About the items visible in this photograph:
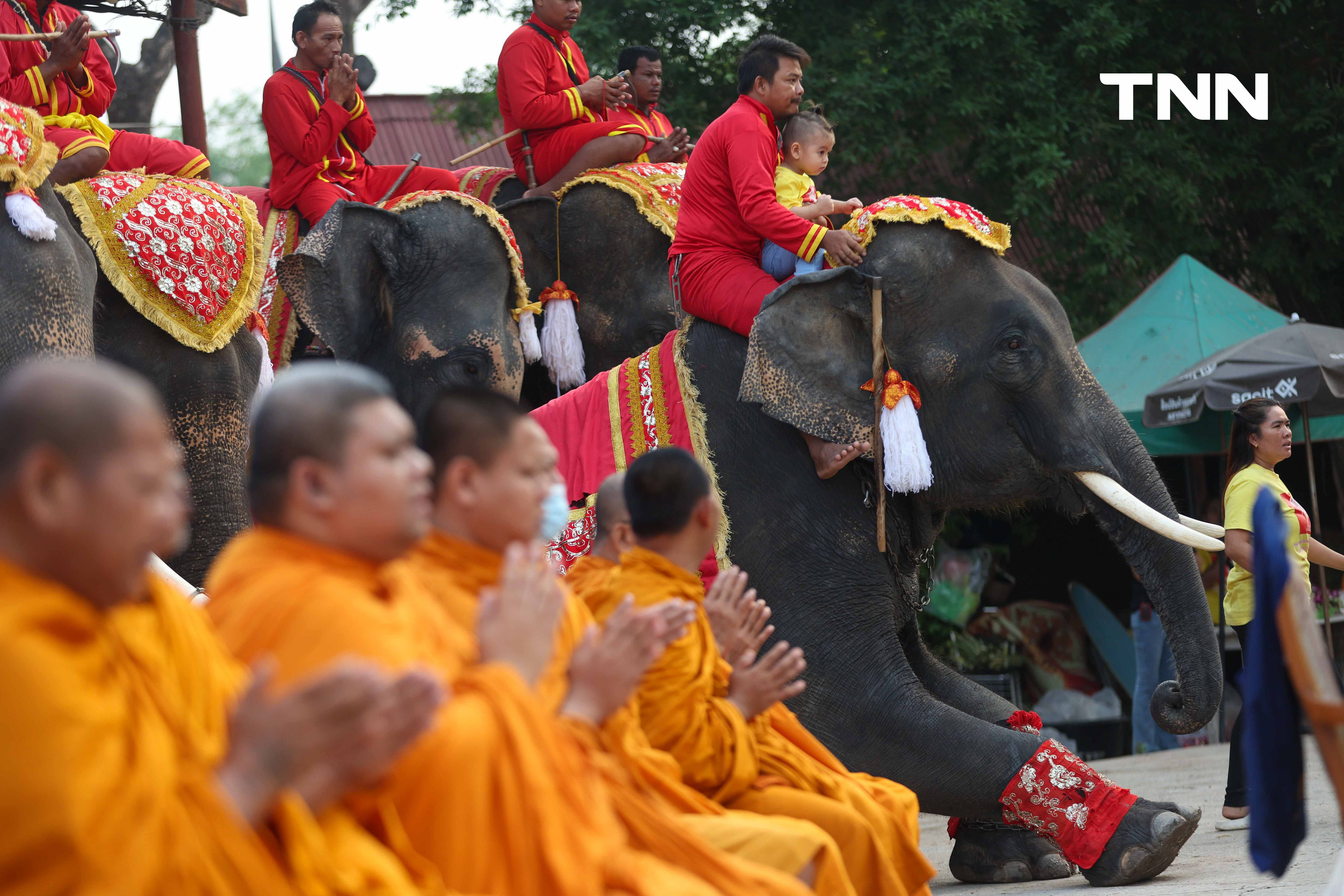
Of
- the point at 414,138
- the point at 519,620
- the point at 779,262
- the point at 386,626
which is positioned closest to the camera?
the point at 386,626

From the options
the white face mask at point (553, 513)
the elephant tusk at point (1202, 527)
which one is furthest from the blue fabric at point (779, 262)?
the white face mask at point (553, 513)

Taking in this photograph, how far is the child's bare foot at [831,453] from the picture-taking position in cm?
527

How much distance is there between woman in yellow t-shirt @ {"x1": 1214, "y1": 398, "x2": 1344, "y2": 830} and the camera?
6.01m

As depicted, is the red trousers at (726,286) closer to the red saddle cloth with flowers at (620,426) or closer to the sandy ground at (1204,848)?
the red saddle cloth with flowers at (620,426)

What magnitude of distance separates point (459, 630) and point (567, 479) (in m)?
3.10

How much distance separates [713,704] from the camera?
11.0ft

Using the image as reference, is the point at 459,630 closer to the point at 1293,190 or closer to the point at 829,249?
the point at 829,249

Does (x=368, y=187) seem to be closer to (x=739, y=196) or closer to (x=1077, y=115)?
(x=739, y=196)

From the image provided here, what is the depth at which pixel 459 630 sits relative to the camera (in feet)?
8.27

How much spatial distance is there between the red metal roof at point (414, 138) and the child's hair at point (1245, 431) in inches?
370

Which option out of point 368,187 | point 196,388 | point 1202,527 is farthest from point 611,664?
point 368,187

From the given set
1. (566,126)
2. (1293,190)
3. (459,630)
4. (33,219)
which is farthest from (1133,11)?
(459,630)

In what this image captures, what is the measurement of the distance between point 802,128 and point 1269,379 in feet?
14.7

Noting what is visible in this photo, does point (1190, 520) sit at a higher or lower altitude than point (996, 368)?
lower
